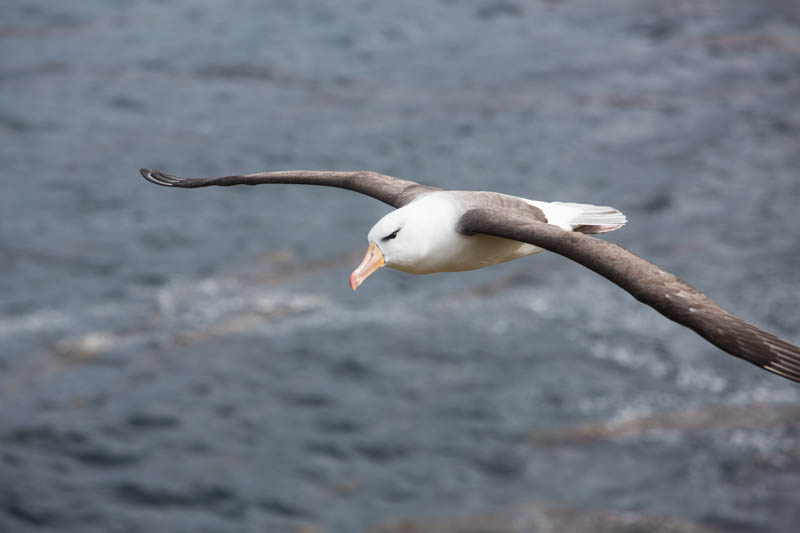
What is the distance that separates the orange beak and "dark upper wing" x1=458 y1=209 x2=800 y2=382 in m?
1.32

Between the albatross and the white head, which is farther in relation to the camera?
the white head

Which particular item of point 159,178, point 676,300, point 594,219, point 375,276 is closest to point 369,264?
point 676,300

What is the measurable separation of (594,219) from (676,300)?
310 centimetres

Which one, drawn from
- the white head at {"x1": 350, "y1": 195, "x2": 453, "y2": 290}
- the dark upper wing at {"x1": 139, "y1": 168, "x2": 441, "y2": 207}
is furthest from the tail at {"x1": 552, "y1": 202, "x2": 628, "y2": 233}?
the white head at {"x1": 350, "y1": 195, "x2": 453, "y2": 290}

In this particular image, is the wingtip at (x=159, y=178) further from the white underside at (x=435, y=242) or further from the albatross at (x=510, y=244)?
the white underside at (x=435, y=242)

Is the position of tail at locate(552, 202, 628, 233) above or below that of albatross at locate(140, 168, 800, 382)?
above

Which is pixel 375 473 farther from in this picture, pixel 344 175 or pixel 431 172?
pixel 344 175

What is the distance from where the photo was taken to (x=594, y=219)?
12688mm

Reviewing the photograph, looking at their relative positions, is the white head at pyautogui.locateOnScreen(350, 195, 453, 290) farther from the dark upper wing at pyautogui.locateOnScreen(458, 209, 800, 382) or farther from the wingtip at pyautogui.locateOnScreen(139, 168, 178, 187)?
the wingtip at pyautogui.locateOnScreen(139, 168, 178, 187)

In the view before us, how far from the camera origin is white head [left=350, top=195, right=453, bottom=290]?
36.0ft

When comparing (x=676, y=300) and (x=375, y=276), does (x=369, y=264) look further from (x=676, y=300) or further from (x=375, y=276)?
(x=375, y=276)

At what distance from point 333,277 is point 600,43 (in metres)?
23.3

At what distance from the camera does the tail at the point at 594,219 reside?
41.3 ft

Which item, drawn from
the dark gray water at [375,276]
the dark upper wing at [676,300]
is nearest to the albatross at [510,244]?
the dark upper wing at [676,300]
